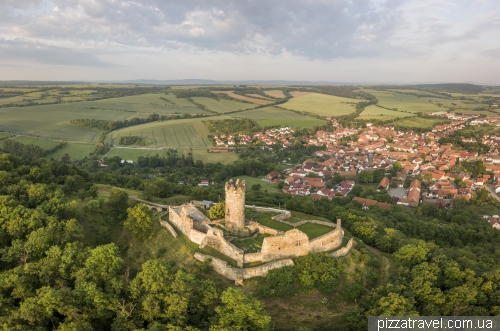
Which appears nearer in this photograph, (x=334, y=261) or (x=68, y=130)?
(x=334, y=261)

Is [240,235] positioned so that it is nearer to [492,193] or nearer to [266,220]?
[266,220]

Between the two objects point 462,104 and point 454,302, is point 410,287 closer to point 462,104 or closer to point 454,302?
point 454,302

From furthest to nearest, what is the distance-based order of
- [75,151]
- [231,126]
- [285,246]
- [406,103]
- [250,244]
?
[406,103] → [231,126] → [75,151] → [250,244] → [285,246]

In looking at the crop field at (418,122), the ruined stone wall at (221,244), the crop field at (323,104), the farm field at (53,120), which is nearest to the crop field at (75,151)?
the farm field at (53,120)

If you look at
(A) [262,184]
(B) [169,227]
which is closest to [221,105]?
(A) [262,184]

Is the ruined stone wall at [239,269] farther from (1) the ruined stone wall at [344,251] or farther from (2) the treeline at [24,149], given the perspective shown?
(2) the treeline at [24,149]

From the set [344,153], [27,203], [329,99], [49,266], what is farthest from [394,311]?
[329,99]

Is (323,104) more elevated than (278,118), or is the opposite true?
(323,104)
